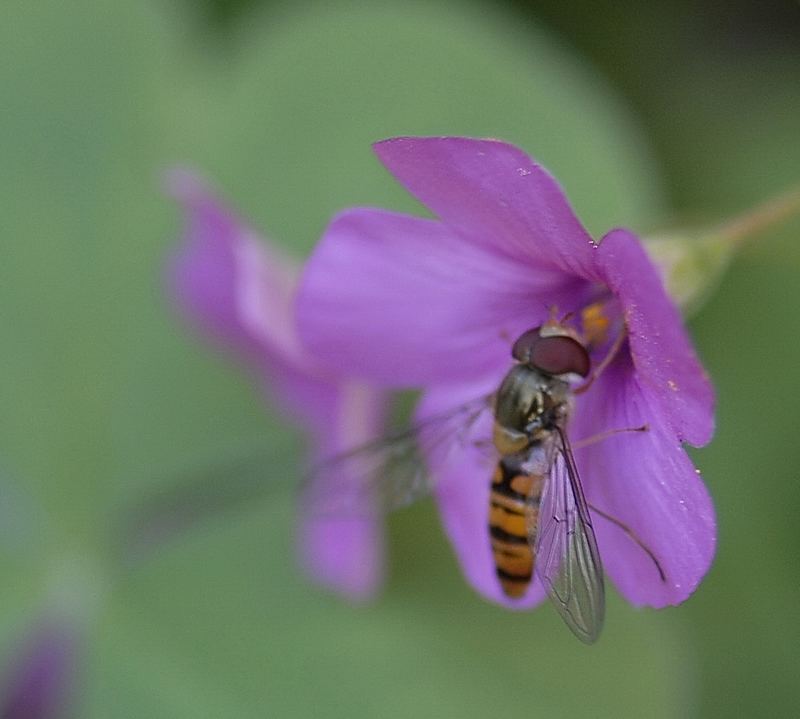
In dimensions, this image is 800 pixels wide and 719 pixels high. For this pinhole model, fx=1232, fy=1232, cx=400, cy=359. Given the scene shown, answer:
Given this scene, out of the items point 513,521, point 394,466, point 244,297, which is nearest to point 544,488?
point 513,521

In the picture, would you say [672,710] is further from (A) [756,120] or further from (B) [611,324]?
(A) [756,120]

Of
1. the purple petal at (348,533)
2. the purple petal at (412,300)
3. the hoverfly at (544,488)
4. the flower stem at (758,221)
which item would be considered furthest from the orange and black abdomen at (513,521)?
the purple petal at (348,533)

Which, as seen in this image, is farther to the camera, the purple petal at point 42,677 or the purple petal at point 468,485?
the purple petal at point 42,677

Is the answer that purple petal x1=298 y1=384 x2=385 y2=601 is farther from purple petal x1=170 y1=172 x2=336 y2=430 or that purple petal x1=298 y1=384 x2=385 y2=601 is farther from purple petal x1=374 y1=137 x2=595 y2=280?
purple petal x1=374 y1=137 x2=595 y2=280

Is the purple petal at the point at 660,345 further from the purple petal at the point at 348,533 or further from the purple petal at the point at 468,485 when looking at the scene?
the purple petal at the point at 348,533

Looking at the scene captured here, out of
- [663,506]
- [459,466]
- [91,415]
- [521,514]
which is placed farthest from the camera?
[91,415]

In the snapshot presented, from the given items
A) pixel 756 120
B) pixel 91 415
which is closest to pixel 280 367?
pixel 91 415
